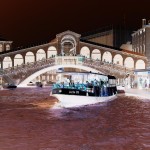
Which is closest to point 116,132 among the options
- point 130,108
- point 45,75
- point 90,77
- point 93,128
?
point 93,128

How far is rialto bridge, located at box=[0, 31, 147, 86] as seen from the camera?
56250mm

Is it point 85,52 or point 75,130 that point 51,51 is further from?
point 75,130

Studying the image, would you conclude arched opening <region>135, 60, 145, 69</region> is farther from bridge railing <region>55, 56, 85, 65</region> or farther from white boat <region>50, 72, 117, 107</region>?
white boat <region>50, 72, 117, 107</region>

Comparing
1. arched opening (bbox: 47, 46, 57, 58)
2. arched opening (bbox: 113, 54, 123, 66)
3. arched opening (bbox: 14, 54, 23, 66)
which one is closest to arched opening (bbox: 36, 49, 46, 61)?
arched opening (bbox: 47, 46, 57, 58)

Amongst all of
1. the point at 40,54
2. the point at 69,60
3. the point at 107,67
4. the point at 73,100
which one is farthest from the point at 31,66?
the point at 73,100

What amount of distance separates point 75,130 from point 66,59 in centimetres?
3919

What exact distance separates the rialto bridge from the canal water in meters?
31.0

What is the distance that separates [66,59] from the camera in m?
56.7

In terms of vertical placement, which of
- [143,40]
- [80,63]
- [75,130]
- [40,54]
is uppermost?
[143,40]

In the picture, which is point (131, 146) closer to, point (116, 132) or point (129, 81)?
point (116, 132)

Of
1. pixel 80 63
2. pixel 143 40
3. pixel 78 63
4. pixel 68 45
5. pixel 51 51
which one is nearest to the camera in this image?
pixel 80 63

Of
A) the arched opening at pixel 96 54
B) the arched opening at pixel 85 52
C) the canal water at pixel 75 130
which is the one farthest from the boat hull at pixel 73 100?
the arched opening at pixel 96 54

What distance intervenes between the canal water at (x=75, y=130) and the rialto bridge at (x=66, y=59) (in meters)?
31.0

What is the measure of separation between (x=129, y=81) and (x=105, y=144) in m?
42.0
